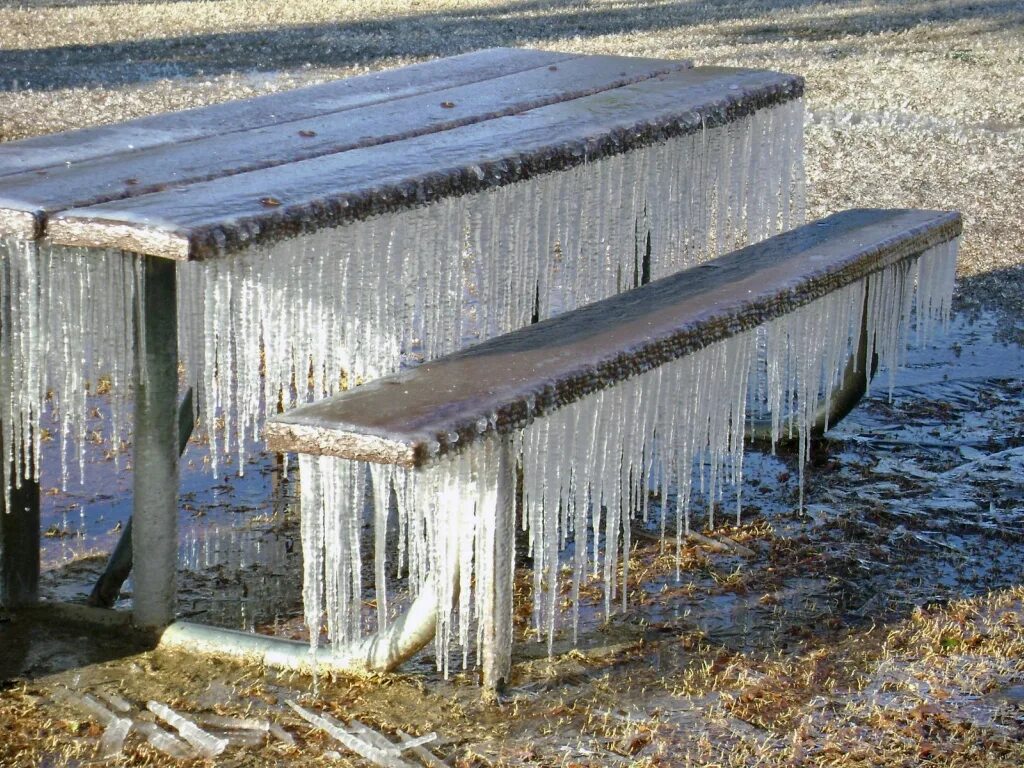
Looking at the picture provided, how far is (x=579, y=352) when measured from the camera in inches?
138

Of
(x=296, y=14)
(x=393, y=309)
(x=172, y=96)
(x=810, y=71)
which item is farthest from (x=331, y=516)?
(x=296, y=14)

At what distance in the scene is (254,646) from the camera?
371 centimetres

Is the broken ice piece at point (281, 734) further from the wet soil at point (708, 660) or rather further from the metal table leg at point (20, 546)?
the metal table leg at point (20, 546)

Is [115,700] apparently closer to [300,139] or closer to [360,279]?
[360,279]

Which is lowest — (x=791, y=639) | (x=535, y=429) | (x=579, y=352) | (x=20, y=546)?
(x=791, y=639)

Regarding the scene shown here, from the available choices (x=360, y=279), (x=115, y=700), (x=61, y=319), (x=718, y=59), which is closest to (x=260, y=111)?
(x=360, y=279)

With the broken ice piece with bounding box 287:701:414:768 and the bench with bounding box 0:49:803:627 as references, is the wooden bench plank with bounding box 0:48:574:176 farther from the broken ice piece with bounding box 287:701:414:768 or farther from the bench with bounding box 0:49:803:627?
the broken ice piece with bounding box 287:701:414:768

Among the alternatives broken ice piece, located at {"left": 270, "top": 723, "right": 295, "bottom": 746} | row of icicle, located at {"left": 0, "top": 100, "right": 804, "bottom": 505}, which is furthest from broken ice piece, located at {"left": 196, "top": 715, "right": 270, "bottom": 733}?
row of icicle, located at {"left": 0, "top": 100, "right": 804, "bottom": 505}

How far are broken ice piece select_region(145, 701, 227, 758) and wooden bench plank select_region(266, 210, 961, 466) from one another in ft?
2.40

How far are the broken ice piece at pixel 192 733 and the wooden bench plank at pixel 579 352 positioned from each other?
73cm

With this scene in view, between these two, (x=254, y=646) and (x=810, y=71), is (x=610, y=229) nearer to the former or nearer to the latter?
(x=254, y=646)

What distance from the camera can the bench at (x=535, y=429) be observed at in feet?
10.1

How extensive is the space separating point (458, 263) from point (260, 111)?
2.74ft

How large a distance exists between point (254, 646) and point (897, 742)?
150cm
